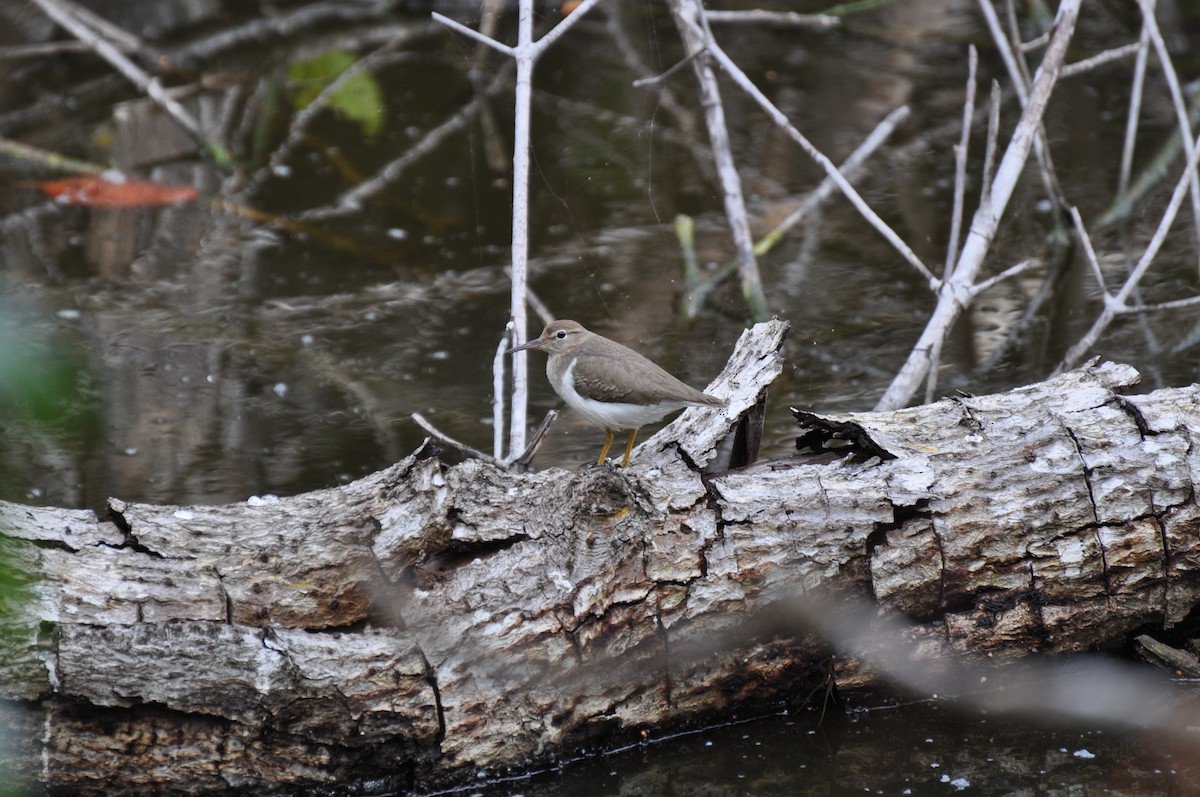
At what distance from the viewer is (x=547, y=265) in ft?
24.8

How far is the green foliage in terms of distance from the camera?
9.85 metres

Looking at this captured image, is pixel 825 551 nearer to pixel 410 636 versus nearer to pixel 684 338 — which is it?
pixel 410 636

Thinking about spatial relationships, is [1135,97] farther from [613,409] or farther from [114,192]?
[114,192]

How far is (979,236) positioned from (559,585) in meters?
2.78

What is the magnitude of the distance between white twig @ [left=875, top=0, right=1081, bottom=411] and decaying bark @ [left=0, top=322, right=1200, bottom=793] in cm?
106

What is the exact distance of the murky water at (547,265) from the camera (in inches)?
211

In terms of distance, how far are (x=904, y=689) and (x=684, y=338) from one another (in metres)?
3.22

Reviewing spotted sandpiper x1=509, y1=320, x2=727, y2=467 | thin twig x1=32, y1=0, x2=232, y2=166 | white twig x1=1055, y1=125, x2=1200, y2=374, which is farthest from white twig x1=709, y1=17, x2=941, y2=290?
thin twig x1=32, y1=0, x2=232, y2=166

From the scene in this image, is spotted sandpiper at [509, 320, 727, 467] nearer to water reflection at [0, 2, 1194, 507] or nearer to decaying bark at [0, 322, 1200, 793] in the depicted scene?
decaying bark at [0, 322, 1200, 793]

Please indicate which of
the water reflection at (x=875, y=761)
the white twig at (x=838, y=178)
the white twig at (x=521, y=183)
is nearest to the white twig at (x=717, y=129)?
the white twig at (x=838, y=178)

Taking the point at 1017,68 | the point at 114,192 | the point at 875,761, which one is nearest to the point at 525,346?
the point at 875,761

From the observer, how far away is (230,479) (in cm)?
552

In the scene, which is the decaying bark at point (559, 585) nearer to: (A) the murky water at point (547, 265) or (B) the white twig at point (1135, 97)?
(A) the murky water at point (547, 265)

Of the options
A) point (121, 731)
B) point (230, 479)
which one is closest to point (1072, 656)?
point (121, 731)
